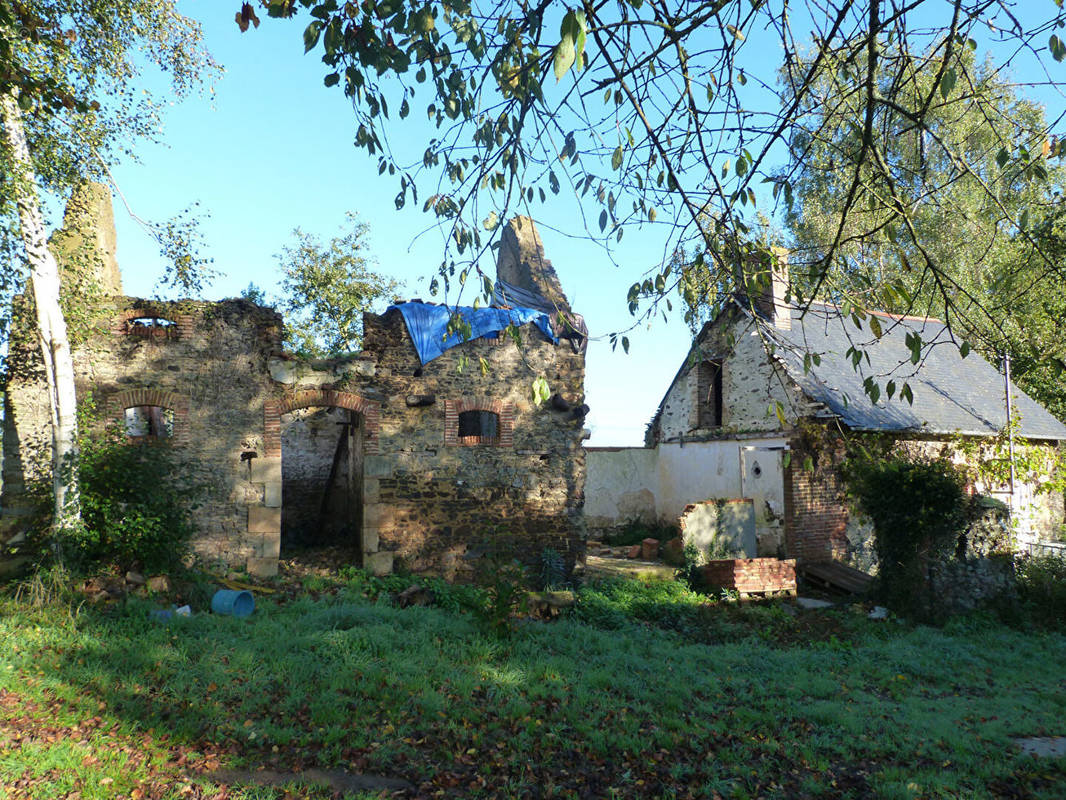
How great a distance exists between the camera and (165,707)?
554 cm

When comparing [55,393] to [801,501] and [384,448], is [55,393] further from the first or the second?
[801,501]

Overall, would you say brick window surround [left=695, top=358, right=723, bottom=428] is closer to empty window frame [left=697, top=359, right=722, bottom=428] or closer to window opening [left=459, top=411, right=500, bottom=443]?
empty window frame [left=697, top=359, right=722, bottom=428]

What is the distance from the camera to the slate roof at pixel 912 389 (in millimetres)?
14109

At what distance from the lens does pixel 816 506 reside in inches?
540

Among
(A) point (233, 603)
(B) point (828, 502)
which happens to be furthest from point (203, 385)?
(B) point (828, 502)

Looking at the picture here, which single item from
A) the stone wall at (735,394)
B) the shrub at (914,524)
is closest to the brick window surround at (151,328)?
the stone wall at (735,394)

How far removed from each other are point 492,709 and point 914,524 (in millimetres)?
8068

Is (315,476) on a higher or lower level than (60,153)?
lower

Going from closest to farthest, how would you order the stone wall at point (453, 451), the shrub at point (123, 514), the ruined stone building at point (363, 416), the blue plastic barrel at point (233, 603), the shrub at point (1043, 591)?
1. the shrub at point (123, 514)
2. the blue plastic barrel at point (233, 603)
3. the ruined stone building at point (363, 416)
4. the shrub at point (1043, 591)
5. the stone wall at point (453, 451)

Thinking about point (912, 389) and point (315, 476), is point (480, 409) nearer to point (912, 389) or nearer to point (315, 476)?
point (315, 476)

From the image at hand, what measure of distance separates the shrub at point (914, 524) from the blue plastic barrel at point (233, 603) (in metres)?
9.51

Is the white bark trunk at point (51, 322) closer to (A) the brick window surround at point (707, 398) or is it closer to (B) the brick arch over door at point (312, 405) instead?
(B) the brick arch over door at point (312, 405)

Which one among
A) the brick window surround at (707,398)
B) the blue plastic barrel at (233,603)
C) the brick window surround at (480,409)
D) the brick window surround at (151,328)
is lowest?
the blue plastic barrel at (233,603)

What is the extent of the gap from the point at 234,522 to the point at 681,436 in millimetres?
10739
